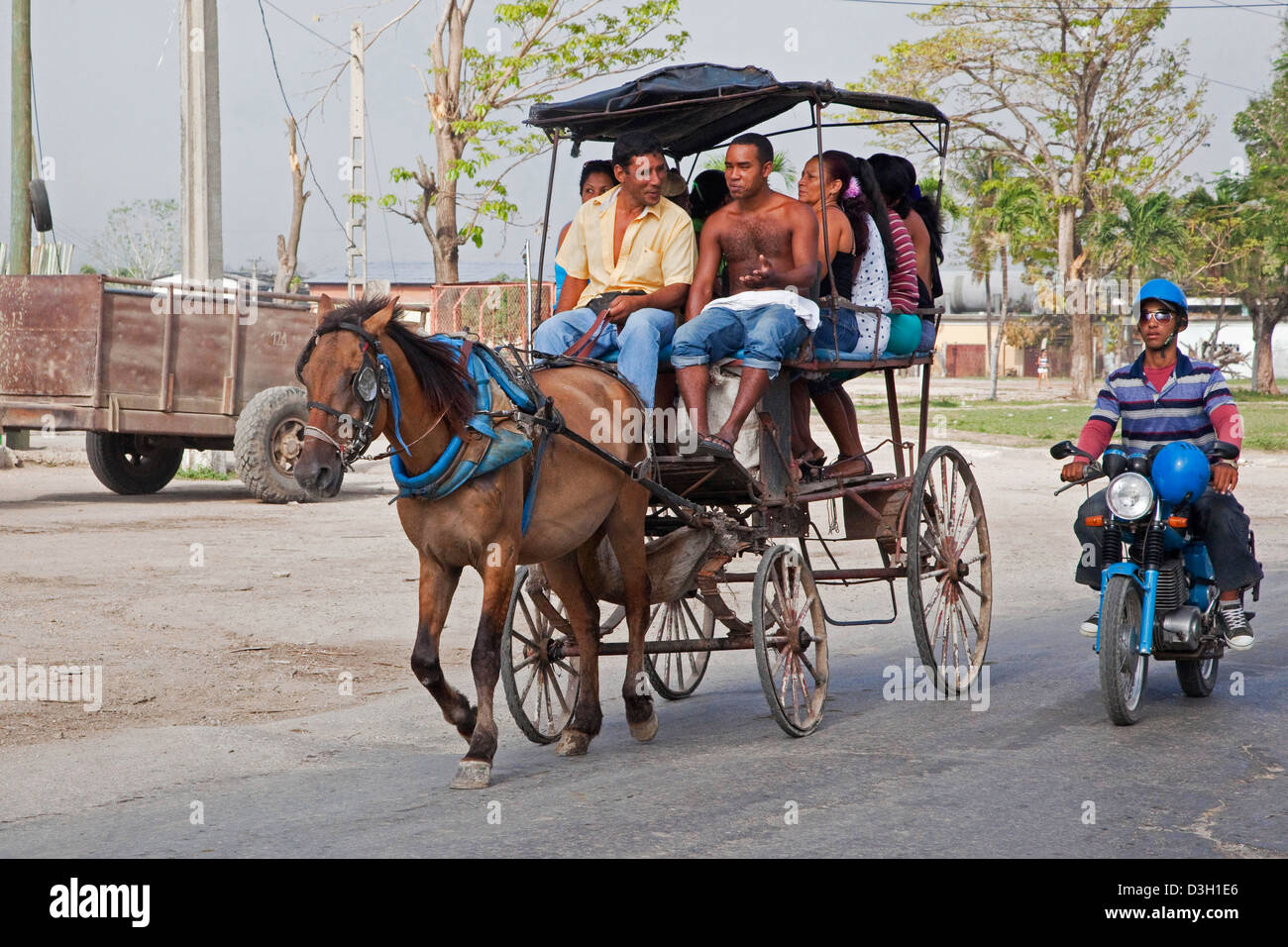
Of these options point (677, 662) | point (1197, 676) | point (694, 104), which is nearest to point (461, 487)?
point (677, 662)

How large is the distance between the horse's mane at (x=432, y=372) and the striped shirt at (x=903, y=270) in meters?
3.34

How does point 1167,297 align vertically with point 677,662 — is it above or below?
above

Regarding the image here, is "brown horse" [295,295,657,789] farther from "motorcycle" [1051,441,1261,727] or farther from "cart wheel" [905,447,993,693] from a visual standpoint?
"motorcycle" [1051,441,1261,727]

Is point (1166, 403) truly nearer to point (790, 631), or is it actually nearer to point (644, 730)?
point (790, 631)

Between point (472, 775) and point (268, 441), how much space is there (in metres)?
10.5

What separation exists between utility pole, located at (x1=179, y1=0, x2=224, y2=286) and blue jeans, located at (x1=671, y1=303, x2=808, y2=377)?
13153mm

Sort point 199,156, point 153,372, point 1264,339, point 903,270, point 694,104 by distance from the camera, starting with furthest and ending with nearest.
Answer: point 1264,339 < point 199,156 < point 153,372 < point 903,270 < point 694,104

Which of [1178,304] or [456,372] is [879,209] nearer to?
[1178,304]

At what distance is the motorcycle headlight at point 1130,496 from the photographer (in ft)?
21.8

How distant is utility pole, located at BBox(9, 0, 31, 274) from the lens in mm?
22703

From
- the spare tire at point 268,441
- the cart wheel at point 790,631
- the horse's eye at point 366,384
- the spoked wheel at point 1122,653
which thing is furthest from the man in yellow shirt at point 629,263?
the spare tire at point 268,441

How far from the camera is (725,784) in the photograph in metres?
5.67

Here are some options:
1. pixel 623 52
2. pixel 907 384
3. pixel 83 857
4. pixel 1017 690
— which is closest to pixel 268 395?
pixel 1017 690

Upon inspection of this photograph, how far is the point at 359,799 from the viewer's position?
5.46 m
